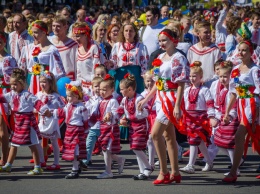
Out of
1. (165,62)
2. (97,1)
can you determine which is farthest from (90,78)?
(97,1)

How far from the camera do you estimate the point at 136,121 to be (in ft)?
36.7

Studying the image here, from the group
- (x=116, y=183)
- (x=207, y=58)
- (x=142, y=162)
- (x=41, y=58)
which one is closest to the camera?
(x=116, y=183)

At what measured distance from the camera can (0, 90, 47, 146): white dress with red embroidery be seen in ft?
37.1

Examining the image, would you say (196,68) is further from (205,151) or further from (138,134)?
(138,134)

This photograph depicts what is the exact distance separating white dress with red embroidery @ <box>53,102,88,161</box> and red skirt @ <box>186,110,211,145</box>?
4.51ft

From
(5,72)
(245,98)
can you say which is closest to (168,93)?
(245,98)

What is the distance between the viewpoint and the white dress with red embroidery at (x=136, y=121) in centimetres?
1104

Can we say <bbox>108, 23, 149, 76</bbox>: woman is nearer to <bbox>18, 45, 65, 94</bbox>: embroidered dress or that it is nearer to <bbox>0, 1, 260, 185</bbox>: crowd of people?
<bbox>0, 1, 260, 185</bbox>: crowd of people

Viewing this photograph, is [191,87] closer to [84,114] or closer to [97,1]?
[84,114]

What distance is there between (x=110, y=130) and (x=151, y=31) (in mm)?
4278

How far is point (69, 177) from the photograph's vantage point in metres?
11.1

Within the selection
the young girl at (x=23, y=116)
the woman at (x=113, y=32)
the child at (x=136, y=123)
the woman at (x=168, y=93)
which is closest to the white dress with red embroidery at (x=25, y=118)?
the young girl at (x=23, y=116)

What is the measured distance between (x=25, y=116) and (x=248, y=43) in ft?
9.66

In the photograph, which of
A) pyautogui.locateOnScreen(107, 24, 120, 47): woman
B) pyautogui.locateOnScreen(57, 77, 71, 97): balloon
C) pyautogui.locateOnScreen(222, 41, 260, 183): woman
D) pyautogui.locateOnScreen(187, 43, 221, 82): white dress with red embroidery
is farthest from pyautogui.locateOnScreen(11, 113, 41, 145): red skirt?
pyautogui.locateOnScreen(107, 24, 120, 47): woman
